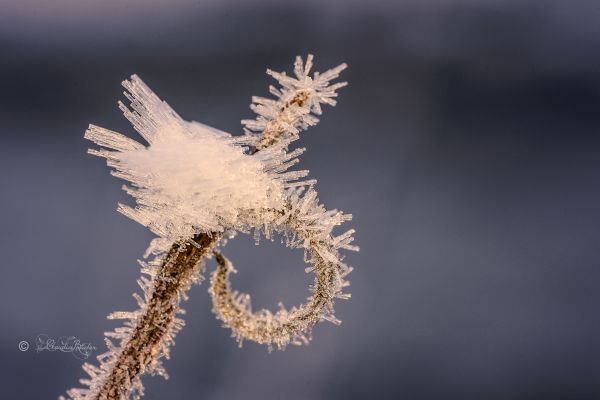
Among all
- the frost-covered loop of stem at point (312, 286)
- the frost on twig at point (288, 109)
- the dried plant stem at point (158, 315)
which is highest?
the frost on twig at point (288, 109)

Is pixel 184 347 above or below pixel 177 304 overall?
above

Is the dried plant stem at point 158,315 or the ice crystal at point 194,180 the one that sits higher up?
the ice crystal at point 194,180

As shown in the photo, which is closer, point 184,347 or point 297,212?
point 297,212

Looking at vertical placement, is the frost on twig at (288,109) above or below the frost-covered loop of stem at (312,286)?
above

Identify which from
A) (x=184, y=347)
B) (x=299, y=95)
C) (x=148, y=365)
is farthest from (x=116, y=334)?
(x=184, y=347)

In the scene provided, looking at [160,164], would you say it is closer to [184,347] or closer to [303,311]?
[303,311]

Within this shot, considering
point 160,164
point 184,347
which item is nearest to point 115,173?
point 160,164
